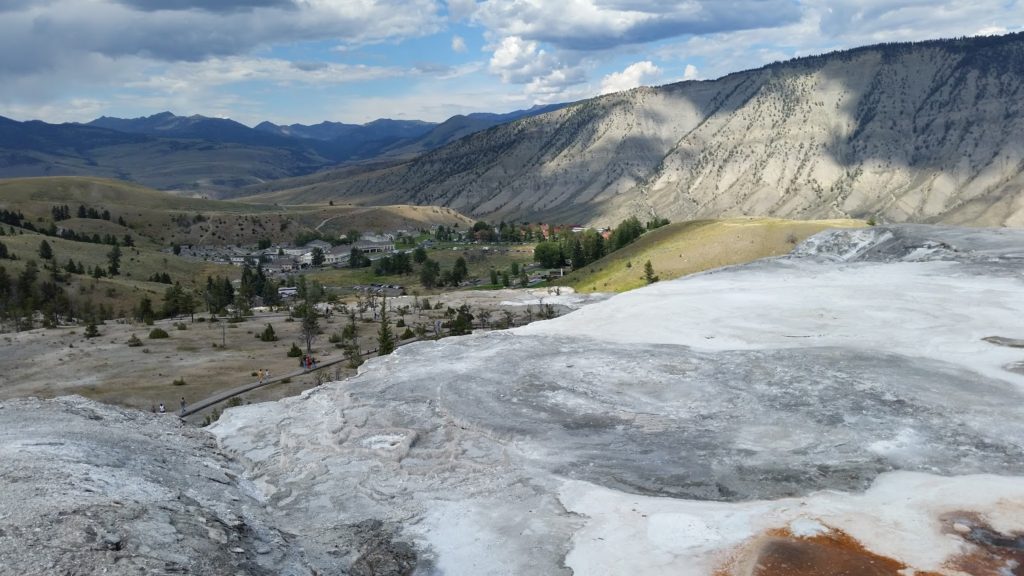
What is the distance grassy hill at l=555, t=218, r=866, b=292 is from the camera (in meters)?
109

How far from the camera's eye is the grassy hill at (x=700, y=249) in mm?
109000

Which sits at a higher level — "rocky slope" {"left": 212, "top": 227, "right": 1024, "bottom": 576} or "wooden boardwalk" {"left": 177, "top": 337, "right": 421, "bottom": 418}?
"rocky slope" {"left": 212, "top": 227, "right": 1024, "bottom": 576}

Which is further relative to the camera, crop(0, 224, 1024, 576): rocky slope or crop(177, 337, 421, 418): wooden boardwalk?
crop(177, 337, 421, 418): wooden boardwalk

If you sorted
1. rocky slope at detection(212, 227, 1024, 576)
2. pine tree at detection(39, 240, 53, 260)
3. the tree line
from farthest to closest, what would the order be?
the tree line < pine tree at detection(39, 240, 53, 260) < rocky slope at detection(212, 227, 1024, 576)

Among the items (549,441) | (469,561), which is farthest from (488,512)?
(549,441)

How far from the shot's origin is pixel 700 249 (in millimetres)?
114688

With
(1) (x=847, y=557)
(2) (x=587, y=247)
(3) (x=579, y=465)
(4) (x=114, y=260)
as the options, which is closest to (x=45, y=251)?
(4) (x=114, y=260)

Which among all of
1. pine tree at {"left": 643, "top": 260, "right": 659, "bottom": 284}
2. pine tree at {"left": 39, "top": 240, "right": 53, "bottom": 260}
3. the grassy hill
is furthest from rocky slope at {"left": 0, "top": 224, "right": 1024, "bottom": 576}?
pine tree at {"left": 39, "top": 240, "right": 53, "bottom": 260}

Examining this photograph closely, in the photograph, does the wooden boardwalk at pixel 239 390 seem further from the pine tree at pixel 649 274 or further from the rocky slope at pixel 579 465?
the pine tree at pixel 649 274

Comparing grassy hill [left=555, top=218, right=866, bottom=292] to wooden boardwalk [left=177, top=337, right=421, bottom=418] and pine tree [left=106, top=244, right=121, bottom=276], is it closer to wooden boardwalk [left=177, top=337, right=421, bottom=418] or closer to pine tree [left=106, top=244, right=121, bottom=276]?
wooden boardwalk [left=177, top=337, right=421, bottom=418]

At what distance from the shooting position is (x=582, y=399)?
106 ft

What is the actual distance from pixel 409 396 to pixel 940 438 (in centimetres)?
2114

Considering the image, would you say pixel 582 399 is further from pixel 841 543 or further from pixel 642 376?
pixel 841 543

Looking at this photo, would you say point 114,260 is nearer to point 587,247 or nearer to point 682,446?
point 587,247
